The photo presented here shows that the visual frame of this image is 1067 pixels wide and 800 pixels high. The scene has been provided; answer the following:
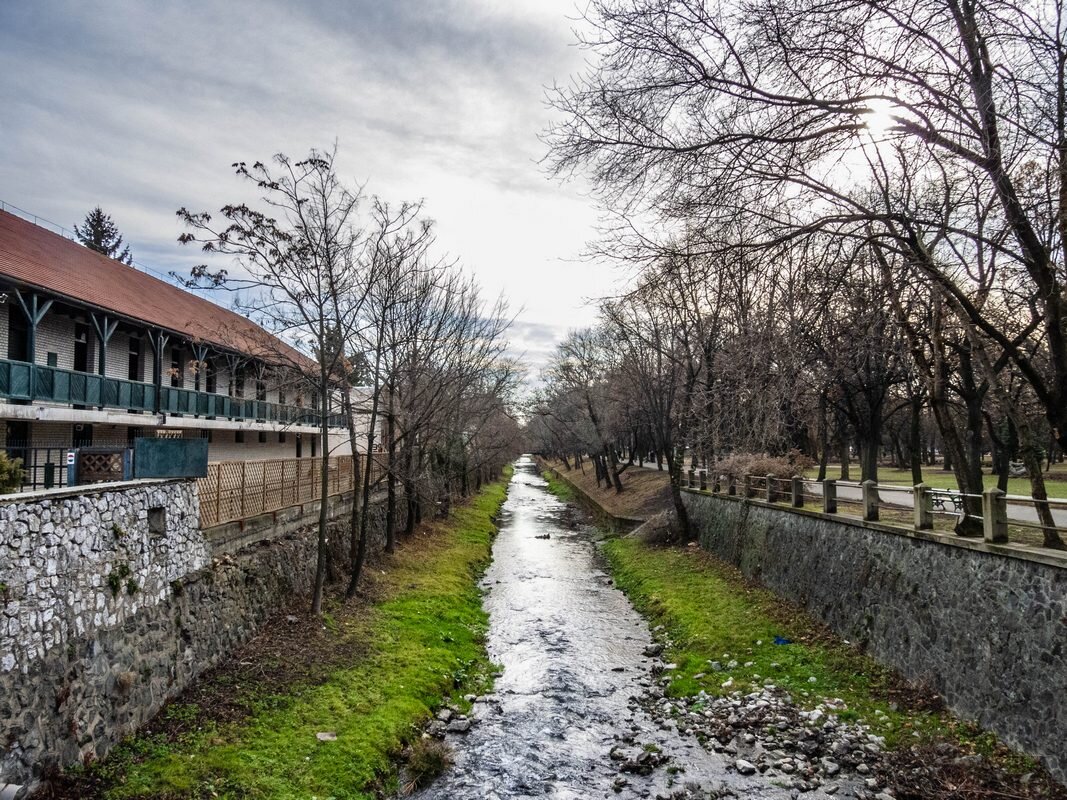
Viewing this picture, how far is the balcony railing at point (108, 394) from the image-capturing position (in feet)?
50.2

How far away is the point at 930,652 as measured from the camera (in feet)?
30.8

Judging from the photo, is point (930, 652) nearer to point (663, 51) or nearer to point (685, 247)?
point (685, 247)

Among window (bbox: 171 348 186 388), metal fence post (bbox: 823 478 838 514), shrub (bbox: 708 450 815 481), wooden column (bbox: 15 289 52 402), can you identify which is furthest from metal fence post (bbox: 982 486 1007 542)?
window (bbox: 171 348 186 388)

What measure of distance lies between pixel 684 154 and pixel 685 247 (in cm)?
103

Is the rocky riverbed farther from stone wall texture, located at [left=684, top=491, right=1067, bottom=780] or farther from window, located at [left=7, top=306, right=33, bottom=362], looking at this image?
window, located at [left=7, top=306, right=33, bottom=362]

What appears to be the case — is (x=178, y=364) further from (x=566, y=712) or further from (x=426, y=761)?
(x=426, y=761)

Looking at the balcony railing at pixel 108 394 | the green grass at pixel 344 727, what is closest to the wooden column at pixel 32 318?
the balcony railing at pixel 108 394

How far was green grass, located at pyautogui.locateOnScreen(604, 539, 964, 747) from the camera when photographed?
941 cm

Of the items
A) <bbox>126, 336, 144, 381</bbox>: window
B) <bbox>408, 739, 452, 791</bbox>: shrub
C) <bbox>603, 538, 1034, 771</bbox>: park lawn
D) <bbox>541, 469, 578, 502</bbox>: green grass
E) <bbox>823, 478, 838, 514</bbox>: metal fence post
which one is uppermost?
<bbox>126, 336, 144, 381</bbox>: window

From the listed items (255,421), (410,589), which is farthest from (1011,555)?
(255,421)

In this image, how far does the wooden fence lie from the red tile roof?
2364 millimetres

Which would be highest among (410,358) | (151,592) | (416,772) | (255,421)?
(410,358)

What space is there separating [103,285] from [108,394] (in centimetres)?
406

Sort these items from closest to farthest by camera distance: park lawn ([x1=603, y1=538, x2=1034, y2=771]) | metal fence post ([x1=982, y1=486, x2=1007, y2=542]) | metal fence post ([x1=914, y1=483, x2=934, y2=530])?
metal fence post ([x1=982, y1=486, x2=1007, y2=542]) → park lawn ([x1=603, y1=538, x2=1034, y2=771]) → metal fence post ([x1=914, y1=483, x2=934, y2=530])
